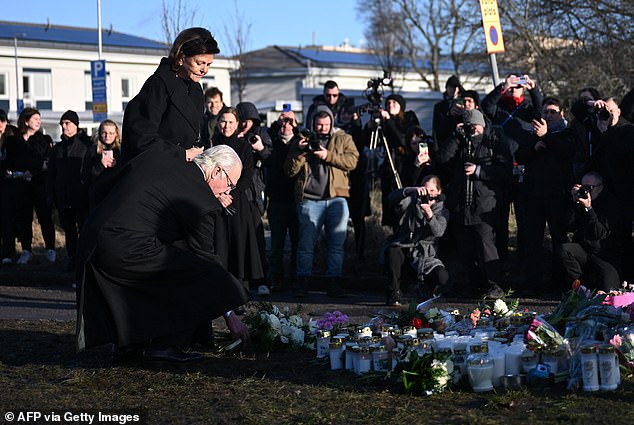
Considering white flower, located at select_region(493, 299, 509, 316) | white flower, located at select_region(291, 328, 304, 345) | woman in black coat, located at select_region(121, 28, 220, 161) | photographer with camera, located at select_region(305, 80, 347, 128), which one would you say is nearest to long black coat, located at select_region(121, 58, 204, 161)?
woman in black coat, located at select_region(121, 28, 220, 161)

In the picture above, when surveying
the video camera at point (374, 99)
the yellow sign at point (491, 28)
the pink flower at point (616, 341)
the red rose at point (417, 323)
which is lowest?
the pink flower at point (616, 341)

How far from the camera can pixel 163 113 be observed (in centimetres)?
784

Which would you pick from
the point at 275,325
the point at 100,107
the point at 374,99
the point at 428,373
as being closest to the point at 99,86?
the point at 100,107

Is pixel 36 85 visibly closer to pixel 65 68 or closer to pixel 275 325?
pixel 65 68

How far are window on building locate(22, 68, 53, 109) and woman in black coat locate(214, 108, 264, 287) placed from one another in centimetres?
4029

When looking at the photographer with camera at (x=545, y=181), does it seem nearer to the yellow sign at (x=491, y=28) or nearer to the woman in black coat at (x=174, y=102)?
the yellow sign at (x=491, y=28)

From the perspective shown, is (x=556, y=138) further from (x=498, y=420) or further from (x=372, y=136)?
(x=498, y=420)

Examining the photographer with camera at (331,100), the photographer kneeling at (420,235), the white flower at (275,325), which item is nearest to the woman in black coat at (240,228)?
the photographer kneeling at (420,235)

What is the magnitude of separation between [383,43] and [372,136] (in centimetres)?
4740

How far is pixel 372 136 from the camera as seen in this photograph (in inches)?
515

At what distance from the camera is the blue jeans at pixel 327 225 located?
12047 millimetres

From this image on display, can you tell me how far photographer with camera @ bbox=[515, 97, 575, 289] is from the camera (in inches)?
434

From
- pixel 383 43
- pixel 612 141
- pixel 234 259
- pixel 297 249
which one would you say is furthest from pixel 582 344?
pixel 383 43

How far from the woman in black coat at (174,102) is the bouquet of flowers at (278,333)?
4.48 ft
